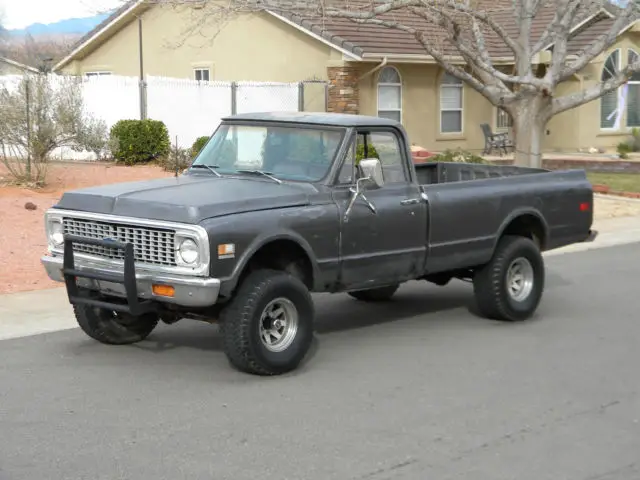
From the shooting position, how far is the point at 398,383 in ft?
25.1

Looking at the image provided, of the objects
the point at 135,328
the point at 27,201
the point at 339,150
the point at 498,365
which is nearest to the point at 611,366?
the point at 498,365

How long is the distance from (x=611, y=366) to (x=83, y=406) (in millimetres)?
4060

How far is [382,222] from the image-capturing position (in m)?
8.54

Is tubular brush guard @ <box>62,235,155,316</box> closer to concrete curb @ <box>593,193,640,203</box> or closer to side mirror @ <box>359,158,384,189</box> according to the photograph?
side mirror @ <box>359,158,384,189</box>

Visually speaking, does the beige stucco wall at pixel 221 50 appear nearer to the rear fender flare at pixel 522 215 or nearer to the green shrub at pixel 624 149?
the green shrub at pixel 624 149

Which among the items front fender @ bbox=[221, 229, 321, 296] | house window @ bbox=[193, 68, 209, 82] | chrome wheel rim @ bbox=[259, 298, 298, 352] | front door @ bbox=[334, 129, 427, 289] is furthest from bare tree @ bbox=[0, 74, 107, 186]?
house window @ bbox=[193, 68, 209, 82]

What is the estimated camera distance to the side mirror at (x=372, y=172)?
823 centimetres

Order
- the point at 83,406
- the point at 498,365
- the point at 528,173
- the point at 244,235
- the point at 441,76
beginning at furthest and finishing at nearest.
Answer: the point at 441,76 → the point at 528,173 → the point at 498,365 → the point at 244,235 → the point at 83,406

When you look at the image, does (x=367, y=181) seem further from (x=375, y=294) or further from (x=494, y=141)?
(x=494, y=141)

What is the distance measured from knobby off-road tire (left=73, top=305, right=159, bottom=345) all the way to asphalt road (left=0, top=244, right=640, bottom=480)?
0.38 ft

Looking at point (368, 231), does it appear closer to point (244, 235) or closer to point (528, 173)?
Answer: point (244, 235)

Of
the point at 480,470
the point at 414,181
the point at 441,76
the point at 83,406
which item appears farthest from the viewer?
the point at 441,76

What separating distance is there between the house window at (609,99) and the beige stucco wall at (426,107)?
4.38m

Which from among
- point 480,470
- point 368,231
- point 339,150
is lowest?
point 480,470
